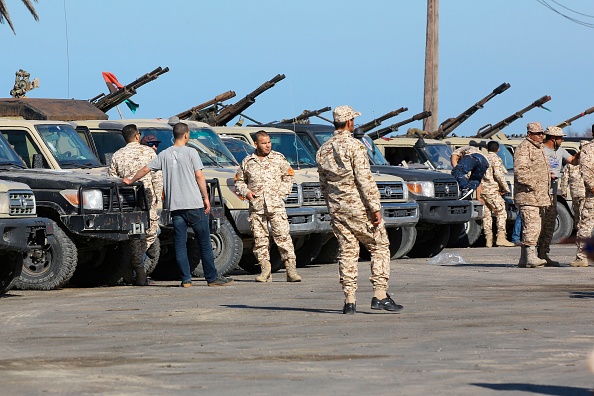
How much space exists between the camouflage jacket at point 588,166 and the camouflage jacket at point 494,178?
660 cm

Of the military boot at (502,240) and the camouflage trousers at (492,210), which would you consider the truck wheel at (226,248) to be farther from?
the military boot at (502,240)

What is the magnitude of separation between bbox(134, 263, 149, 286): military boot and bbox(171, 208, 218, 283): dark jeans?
681 mm

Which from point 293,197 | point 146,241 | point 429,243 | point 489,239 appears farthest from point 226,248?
point 489,239

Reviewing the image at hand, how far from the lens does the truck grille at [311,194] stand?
19.0m

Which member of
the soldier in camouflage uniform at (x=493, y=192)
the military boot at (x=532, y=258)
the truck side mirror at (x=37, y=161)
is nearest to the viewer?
the truck side mirror at (x=37, y=161)

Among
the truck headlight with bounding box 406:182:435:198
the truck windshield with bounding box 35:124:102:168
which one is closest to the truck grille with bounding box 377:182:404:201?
the truck headlight with bounding box 406:182:435:198

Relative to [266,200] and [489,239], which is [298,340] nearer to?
[266,200]

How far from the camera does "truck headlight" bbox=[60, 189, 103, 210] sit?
50.1 feet

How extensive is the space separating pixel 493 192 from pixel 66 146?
9.90 m

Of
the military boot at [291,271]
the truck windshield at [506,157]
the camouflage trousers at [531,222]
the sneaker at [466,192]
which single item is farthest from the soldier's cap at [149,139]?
the truck windshield at [506,157]

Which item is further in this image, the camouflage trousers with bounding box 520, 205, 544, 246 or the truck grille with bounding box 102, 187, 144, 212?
the camouflage trousers with bounding box 520, 205, 544, 246

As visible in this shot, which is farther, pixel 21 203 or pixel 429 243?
pixel 429 243

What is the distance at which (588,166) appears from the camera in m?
18.0

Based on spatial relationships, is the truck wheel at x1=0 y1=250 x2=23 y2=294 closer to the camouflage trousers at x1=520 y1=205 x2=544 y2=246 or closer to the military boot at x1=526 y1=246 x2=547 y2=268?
the camouflage trousers at x1=520 y1=205 x2=544 y2=246
